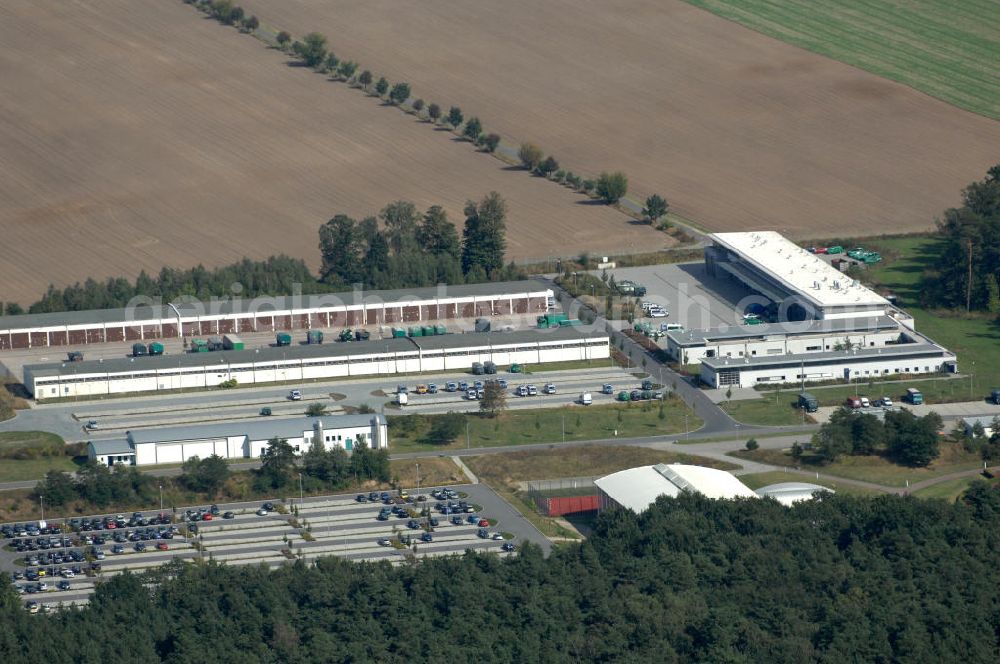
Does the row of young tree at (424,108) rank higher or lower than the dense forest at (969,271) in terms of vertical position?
higher

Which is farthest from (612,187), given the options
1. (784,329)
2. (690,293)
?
(784,329)

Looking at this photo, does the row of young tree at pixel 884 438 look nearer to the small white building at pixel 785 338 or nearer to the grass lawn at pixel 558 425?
the grass lawn at pixel 558 425

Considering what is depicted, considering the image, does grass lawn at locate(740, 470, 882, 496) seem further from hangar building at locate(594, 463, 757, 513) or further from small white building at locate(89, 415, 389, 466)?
small white building at locate(89, 415, 389, 466)

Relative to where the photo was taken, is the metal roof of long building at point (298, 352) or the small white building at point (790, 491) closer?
the small white building at point (790, 491)

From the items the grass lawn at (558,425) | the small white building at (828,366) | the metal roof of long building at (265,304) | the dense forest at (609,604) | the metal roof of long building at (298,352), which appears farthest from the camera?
the metal roof of long building at (265,304)

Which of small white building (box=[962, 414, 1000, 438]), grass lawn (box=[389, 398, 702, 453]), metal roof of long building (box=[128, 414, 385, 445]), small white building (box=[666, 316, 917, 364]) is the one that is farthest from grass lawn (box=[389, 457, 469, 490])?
small white building (box=[962, 414, 1000, 438])

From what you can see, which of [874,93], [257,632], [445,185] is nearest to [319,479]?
[257,632]

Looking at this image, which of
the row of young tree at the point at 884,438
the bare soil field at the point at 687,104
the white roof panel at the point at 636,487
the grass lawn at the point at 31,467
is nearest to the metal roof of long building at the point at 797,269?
the bare soil field at the point at 687,104
